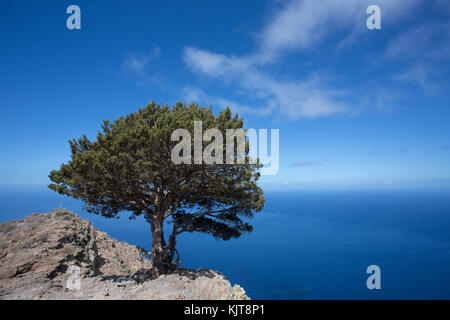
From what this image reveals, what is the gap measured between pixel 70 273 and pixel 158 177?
8705 mm

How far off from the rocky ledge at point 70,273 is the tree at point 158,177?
2.42m

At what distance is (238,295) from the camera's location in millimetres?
9797

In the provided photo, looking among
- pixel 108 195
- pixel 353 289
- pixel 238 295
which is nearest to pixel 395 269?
pixel 353 289

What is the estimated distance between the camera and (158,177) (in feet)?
34.6

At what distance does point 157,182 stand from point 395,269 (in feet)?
311

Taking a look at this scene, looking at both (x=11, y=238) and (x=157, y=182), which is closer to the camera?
(x=157, y=182)

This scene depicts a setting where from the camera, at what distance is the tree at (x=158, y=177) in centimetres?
1020

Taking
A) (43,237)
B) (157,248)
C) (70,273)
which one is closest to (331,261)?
(157,248)

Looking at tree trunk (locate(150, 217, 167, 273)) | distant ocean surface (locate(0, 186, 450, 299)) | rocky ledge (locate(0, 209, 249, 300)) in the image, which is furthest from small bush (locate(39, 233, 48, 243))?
distant ocean surface (locate(0, 186, 450, 299))

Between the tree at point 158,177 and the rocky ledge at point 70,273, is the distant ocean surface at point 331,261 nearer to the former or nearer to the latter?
the rocky ledge at point 70,273

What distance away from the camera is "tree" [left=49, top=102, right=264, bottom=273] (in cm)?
1020

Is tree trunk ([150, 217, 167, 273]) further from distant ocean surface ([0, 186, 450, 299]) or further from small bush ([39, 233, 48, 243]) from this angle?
distant ocean surface ([0, 186, 450, 299])

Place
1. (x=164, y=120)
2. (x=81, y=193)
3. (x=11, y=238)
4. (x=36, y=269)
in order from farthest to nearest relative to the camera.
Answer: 1. (x=11, y=238)
2. (x=36, y=269)
3. (x=81, y=193)
4. (x=164, y=120)
